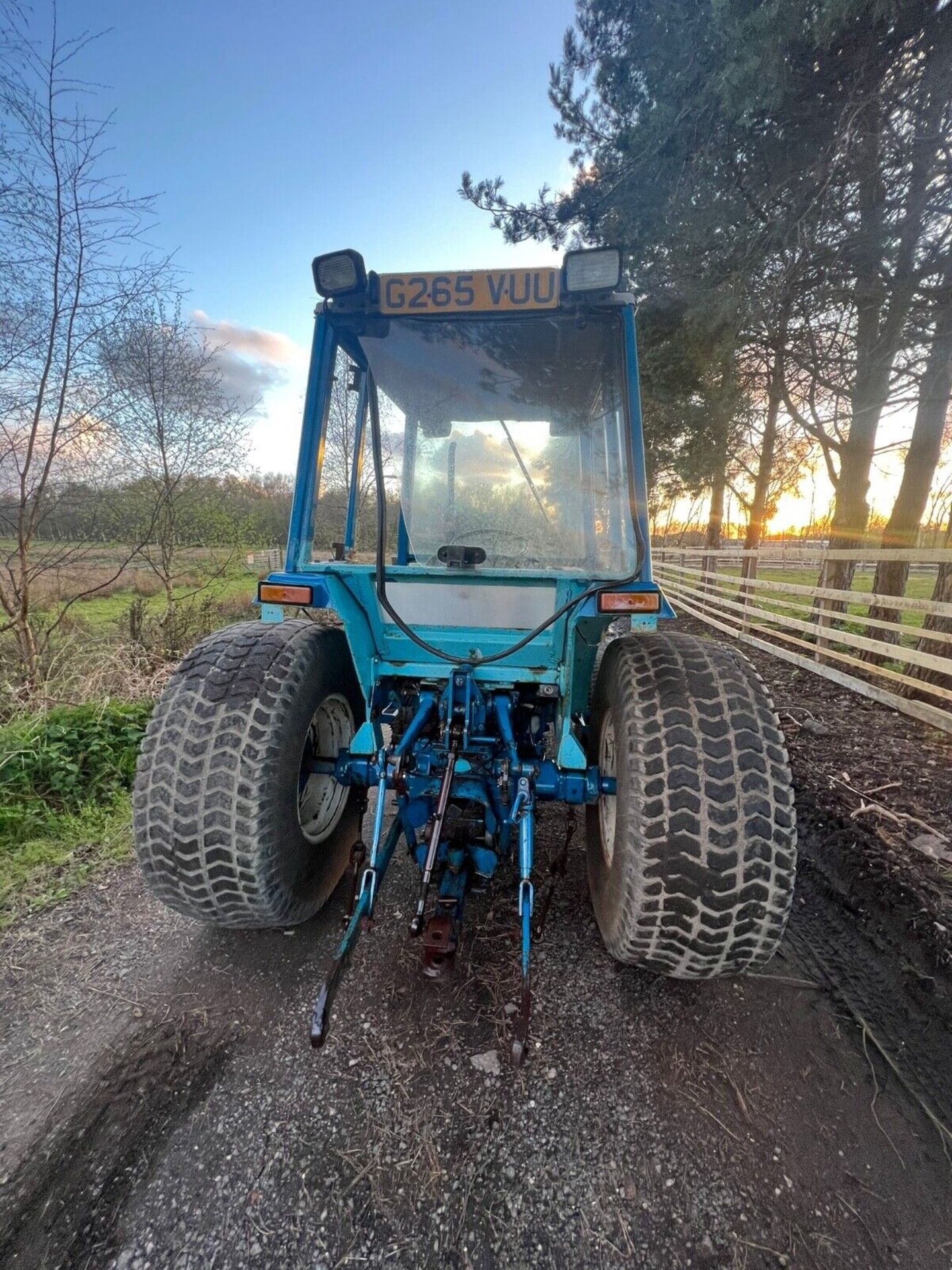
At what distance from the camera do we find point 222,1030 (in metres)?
1.86

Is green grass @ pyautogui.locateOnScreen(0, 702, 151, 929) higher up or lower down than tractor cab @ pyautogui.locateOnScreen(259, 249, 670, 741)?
lower down

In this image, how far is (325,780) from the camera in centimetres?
252

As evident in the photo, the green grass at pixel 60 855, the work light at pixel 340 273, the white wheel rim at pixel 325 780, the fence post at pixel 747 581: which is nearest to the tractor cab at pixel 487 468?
the work light at pixel 340 273

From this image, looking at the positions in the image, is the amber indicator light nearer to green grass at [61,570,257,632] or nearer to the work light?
the work light

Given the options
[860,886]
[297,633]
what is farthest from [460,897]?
[860,886]

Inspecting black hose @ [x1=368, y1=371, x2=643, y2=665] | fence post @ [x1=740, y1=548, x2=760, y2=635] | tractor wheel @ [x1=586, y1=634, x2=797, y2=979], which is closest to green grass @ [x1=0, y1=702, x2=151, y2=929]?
black hose @ [x1=368, y1=371, x2=643, y2=665]

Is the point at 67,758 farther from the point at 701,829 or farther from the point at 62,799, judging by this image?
the point at 701,829

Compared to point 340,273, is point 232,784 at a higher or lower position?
lower

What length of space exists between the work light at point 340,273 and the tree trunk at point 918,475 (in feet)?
19.8

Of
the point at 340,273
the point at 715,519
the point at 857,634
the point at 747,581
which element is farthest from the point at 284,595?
the point at 715,519

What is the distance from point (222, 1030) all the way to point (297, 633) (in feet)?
4.65

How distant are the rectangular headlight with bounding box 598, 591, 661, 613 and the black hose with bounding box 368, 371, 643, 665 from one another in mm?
36

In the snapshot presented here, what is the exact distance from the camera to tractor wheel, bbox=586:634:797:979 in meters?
1.67

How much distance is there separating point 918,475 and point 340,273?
24.0ft
